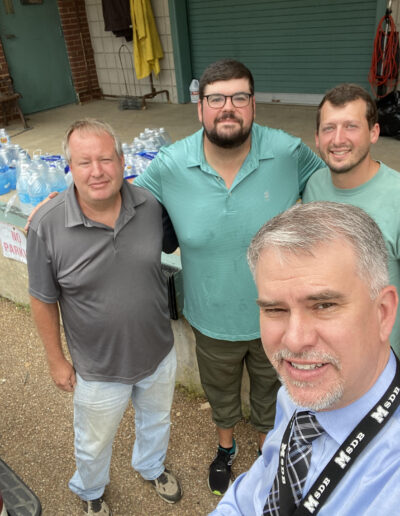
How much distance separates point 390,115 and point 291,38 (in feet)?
9.58

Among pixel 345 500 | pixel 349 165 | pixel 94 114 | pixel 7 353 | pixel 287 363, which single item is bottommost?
pixel 7 353

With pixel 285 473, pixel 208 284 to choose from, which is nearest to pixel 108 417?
pixel 208 284

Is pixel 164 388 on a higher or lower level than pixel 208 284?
lower

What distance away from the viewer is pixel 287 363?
3.79 ft

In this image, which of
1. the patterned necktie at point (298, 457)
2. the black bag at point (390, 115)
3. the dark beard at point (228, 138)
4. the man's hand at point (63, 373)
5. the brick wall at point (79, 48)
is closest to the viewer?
the patterned necktie at point (298, 457)

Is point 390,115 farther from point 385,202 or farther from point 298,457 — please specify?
point 298,457

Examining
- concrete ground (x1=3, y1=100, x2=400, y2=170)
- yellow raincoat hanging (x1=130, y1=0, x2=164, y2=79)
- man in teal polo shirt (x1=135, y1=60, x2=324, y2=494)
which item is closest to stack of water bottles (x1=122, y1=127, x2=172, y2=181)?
man in teal polo shirt (x1=135, y1=60, x2=324, y2=494)

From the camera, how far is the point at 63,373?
2.21m

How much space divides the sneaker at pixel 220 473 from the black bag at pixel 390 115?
16.3 ft

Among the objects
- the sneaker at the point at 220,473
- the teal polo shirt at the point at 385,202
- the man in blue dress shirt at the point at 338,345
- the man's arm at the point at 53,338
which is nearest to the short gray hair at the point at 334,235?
the man in blue dress shirt at the point at 338,345

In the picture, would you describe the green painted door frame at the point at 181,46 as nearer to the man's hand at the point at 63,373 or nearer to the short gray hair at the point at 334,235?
the man's hand at the point at 63,373

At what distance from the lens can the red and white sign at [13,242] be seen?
400cm

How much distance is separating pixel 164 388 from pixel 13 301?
9.84 feet

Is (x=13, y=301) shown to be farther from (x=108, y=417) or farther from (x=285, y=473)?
(x=285, y=473)
